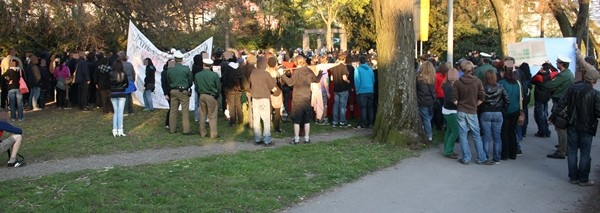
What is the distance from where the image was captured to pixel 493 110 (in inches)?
395

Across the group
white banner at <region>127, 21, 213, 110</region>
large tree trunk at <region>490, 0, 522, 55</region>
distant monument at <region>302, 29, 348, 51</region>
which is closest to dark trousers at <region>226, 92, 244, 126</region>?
white banner at <region>127, 21, 213, 110</region>

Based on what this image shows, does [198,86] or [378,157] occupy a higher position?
[198,86]

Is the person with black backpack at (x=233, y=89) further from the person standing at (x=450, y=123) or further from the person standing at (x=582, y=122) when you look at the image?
the person standing at (x=582, y=122)

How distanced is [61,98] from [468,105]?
528 inches

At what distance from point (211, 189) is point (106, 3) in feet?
44.2

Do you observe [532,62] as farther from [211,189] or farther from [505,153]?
[211,189]

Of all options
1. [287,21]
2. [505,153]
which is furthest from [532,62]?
[287,21]

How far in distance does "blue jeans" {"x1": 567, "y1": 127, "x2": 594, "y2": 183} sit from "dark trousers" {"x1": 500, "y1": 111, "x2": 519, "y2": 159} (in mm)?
1811

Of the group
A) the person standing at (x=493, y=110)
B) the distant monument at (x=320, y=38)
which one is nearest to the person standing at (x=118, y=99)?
the person standing at (x=493, y=110)

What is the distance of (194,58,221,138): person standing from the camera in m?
12.1

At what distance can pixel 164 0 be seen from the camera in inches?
810

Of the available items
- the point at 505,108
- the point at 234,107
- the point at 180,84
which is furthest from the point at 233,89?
the point at 505,108

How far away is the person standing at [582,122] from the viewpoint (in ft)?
27.5

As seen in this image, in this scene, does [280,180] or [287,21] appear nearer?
[280,180]
